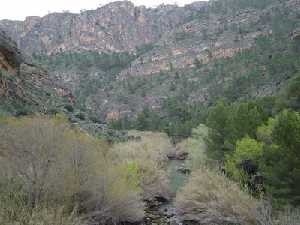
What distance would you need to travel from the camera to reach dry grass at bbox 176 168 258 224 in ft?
70.7

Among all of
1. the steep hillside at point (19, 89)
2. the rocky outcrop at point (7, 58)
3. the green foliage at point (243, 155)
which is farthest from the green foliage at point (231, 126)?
the rocky outcrop at point (7, 58)

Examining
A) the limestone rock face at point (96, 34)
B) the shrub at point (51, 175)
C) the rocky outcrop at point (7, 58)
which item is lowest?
the shrub at point (51, 175)

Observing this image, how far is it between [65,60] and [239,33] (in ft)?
193

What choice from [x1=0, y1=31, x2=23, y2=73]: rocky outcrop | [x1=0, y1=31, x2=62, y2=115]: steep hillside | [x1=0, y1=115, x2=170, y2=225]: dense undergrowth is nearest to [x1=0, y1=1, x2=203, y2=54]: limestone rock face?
[x1=0, y1=31, x2=62, y2=115]: steep hillside

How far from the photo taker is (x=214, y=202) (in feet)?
78.0

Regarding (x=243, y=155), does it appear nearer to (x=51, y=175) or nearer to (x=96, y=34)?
(x=51, y=175)

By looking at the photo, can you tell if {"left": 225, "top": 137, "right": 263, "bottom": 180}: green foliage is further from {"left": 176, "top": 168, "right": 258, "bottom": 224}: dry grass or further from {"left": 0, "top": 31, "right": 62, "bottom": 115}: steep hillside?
{"left": 0, "top": 31, "right": 62, "bottom": 115}: steep hillside

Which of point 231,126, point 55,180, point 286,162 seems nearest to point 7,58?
point 231,126

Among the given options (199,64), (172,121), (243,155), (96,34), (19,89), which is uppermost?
(96,34)

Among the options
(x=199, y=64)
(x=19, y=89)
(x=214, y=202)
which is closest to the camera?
(x=214, y=202)

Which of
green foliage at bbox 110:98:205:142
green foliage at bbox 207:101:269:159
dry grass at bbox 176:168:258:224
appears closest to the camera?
dry grass at bbox 176:168:258:224

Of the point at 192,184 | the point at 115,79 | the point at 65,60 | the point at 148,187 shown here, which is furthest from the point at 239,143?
the point at 65,60

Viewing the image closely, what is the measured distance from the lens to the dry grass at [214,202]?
849 inches

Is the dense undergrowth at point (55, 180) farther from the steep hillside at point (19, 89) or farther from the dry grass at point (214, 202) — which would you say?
the steep hillside at point (19, 89)
